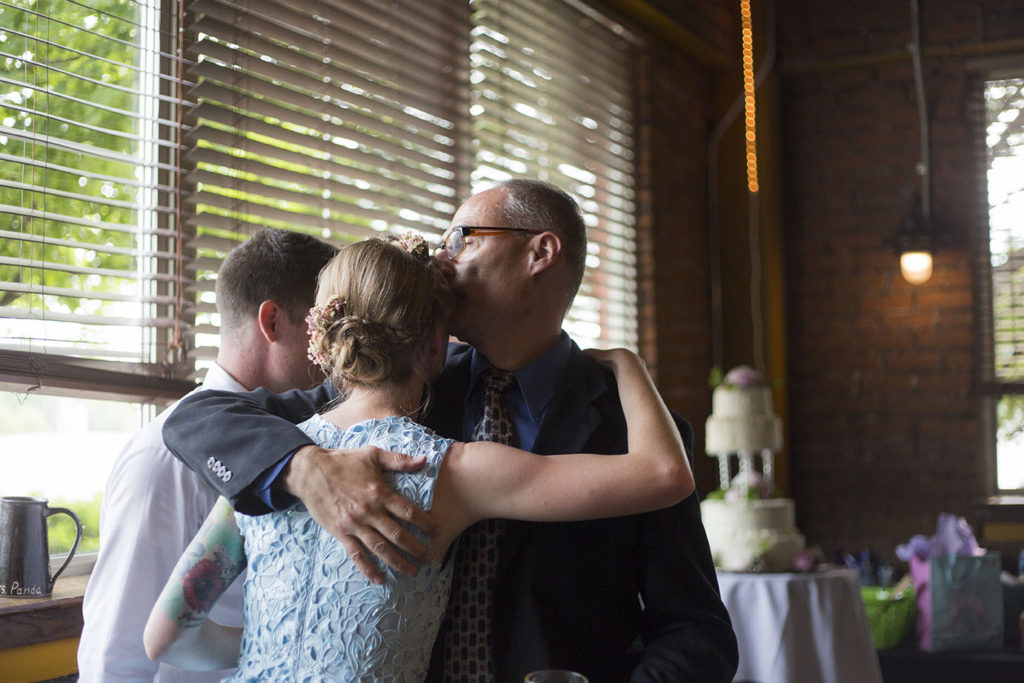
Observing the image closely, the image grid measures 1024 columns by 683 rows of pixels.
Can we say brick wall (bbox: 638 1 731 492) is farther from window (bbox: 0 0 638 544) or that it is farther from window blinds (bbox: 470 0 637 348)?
window (bbox: 0 0 638 544)

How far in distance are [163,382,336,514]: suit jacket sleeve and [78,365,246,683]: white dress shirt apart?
178mm

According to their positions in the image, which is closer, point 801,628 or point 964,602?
point 801,628

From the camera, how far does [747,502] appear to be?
146 inches

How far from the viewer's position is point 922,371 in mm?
5547

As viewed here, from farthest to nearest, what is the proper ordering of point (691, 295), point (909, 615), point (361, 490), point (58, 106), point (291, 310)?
1. point (691, 295)
2. point (909, 615)
3. point (58, 106)
4. point (291, 310)
5. point (361, 490)

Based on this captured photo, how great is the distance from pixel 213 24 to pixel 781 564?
2.57 m

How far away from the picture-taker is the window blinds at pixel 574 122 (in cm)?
366

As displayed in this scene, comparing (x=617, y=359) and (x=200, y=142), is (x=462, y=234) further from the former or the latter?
(x=200, y=142)

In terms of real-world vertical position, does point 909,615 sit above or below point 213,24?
below

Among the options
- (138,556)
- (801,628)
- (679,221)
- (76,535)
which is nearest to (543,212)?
(138,556)

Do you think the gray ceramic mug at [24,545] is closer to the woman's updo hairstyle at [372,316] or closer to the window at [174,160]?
the window at [174,160]

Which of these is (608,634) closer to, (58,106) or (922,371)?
(58,106)

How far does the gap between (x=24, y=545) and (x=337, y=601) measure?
41.8 inches

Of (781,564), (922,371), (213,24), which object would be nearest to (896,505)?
(922,371)
